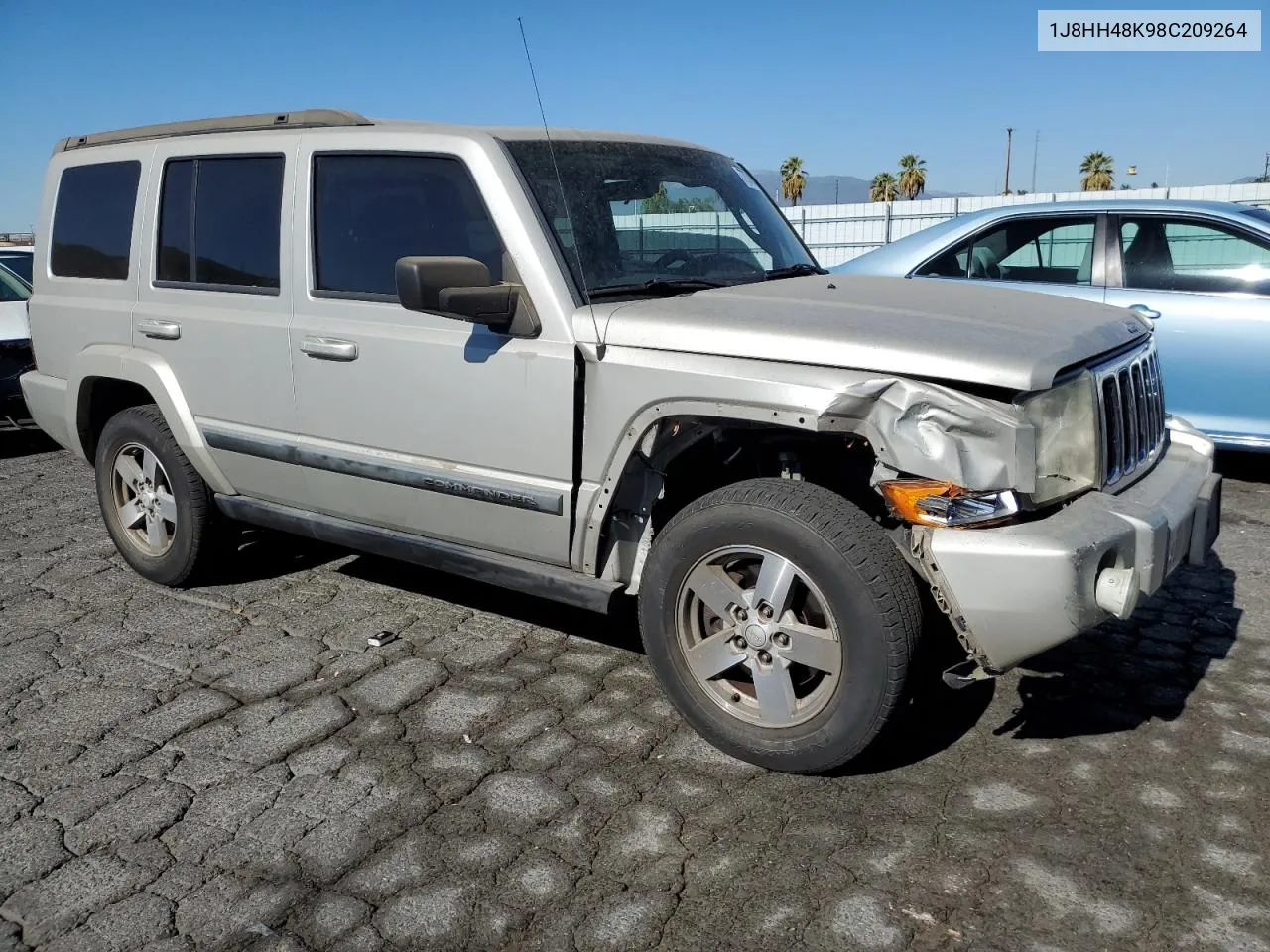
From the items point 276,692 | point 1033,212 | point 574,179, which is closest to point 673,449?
point 574,179

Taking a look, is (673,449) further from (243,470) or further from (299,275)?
(243,470)

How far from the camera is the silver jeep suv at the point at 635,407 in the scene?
2.99 meters

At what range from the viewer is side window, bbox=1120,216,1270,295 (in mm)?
6172

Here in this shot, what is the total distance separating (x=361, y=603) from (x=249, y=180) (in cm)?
183

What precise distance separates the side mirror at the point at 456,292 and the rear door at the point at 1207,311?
4.16 metres

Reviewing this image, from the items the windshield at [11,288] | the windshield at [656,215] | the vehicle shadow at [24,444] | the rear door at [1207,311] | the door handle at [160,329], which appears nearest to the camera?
the windshield at [656,215]

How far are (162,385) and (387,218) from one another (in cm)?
141

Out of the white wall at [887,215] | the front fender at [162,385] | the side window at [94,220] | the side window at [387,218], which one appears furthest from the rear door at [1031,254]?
the white wall at [887,215]

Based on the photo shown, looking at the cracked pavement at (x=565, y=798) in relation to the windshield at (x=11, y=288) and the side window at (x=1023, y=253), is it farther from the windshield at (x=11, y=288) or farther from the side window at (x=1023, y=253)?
the windshield at (x=11, y=288)

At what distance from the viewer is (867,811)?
3.11 meters

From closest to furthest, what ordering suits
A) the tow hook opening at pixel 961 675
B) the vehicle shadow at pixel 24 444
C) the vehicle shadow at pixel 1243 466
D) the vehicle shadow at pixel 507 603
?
1. the tow hook opening at pixel 961 675
2. the vehicle shadow at pixel 507 603
3. the vehicle shadow at pixel 1243 466
4. the vehicle shadow at pixel 24 444

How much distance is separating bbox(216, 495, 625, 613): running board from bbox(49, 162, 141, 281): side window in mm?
1262

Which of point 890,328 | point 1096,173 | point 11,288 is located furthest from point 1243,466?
point 1096,173

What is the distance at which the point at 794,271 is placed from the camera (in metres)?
4.36
